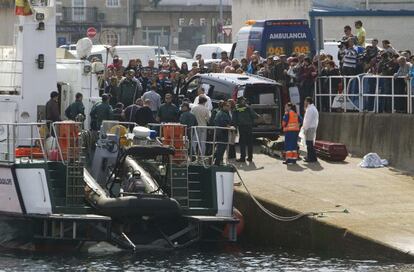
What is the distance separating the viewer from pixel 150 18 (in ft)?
238

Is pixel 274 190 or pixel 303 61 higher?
pixel 303 61

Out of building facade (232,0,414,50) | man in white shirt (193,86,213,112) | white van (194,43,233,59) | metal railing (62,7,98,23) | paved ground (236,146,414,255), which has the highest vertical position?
metal railing (62,7,98,23)

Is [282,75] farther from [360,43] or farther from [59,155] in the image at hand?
[59,155]

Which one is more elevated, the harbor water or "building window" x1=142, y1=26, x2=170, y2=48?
"building window" x1=142, y1=26, x2=170, y2=48

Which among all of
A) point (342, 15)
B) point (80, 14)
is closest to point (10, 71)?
point (342, 15)

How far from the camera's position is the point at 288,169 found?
2714 centimetres

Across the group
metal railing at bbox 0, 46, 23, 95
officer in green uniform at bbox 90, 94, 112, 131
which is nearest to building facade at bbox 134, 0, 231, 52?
officer in green uniform at bbox 90, 94, 112, 131

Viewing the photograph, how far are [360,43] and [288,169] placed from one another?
6.85m

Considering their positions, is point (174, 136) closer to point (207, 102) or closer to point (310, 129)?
point (310, 129)

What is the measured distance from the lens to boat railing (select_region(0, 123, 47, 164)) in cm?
2245

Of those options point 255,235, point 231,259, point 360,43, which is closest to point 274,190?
point 255,235

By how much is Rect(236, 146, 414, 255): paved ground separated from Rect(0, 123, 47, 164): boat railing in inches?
152

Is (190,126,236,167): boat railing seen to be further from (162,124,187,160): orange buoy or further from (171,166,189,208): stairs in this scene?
(171,166,189,208): stairs

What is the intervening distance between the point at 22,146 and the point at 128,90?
7.19 m
